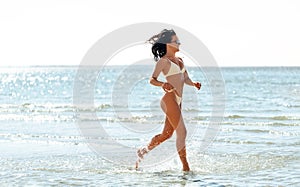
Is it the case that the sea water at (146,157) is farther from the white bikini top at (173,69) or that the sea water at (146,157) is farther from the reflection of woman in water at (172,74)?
the white bikini top at (173,69)

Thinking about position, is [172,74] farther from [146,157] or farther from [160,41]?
[146,157]

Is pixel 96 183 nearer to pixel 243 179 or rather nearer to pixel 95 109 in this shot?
pixel 243 179

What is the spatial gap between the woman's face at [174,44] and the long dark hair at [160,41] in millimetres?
46

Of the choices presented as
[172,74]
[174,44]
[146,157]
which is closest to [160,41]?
[174,44]

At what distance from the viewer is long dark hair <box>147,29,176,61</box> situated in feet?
25.5

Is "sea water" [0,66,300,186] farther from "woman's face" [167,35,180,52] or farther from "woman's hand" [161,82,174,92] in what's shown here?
"woman's face" [167,35,180,52]

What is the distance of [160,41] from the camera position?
25.7 ft

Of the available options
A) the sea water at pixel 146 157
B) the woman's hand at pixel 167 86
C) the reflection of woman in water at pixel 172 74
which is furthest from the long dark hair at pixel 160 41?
the sea water at pixel 146 157

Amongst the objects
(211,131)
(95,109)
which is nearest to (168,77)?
(211,131)

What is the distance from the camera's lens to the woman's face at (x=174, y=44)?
25.6 feet

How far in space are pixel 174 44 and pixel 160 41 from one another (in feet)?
0.71

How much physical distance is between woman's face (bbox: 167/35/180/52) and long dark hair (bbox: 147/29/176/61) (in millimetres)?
46

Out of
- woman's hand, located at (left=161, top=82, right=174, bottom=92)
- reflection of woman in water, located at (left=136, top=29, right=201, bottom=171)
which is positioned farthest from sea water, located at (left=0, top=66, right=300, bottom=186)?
woman's hand, located at (left=161, top=82, right=174, bottom=92)

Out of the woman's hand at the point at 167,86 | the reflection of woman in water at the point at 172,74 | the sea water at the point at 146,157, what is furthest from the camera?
the reflection of woman in water at the point at 172,74
